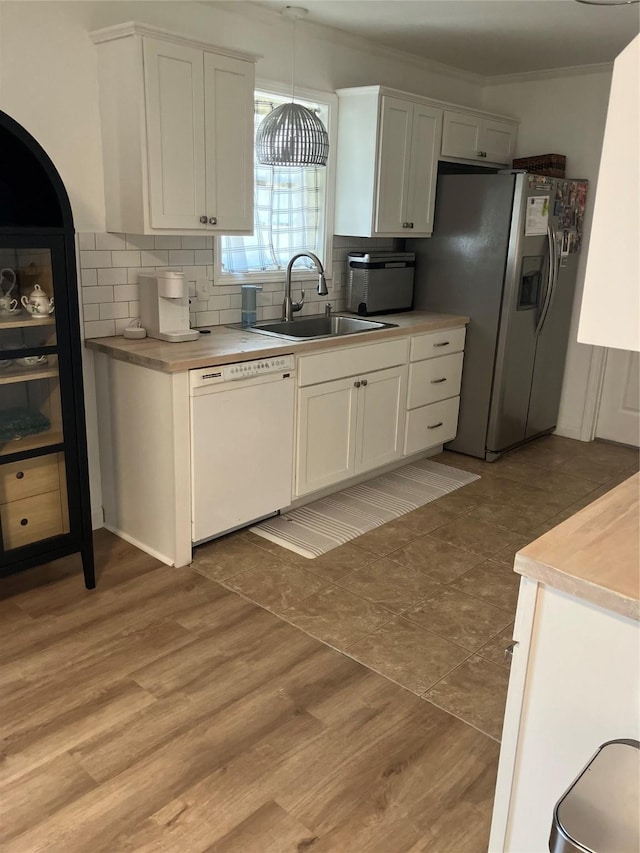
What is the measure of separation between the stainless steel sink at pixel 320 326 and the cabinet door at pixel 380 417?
285mm

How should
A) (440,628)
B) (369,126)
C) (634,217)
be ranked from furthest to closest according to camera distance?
(369,126) → (440,628) → (634,217)

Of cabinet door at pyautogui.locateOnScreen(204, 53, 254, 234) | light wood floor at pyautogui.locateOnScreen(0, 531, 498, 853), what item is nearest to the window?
cabinet door at pyautogui.locateOnScreen(204, 53, 254, 234)

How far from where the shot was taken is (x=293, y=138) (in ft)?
10.8

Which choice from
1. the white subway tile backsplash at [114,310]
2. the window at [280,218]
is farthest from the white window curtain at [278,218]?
the white subway tile backsplash at [114,310]

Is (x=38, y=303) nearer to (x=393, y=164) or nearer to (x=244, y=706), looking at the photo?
(x=244, y=706)

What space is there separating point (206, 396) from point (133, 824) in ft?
5.27

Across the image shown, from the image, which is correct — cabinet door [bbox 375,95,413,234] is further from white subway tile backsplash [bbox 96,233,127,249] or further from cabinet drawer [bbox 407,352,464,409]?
white subway tile backsplash [bbox 96,233,127,249]

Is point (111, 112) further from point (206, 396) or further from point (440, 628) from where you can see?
point (440, 628)

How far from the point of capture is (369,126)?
3879mm

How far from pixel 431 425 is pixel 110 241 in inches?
85.5

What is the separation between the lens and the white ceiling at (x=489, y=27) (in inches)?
131

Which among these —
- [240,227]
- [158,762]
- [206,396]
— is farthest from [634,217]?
[240,227]

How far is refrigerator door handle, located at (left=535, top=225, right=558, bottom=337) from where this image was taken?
14.2 ft

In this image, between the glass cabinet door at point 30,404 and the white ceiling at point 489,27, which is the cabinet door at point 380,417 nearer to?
the glass cabinet door at point 30,404
